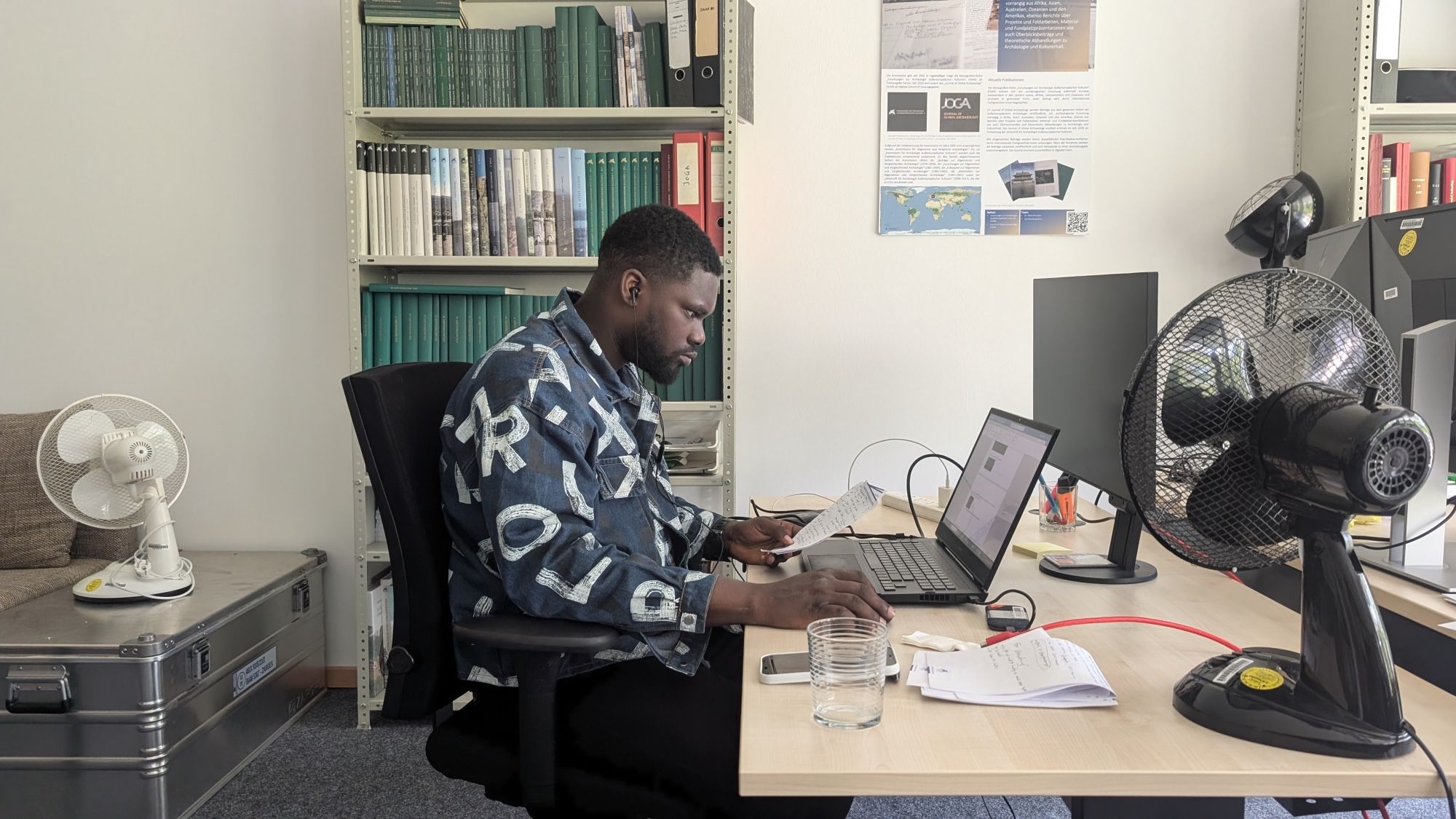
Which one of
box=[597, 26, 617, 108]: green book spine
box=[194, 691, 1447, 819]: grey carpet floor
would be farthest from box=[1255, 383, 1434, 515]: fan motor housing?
box=[597, 26, 617, 108]: green book spine

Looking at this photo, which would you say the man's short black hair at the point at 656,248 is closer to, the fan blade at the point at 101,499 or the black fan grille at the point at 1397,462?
the black fan grille at the point at 1397,462

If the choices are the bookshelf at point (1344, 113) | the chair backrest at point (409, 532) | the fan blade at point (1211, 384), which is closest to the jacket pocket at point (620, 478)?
the chair backrest at point (409, 532)

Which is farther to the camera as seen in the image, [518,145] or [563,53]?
[518,145]

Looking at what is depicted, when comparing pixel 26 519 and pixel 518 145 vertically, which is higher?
pixel 518 145

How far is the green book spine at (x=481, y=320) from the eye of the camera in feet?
8.06

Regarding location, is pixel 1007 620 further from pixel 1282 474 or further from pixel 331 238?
pixel 331 238

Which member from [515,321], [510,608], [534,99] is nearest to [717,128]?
[534,99]

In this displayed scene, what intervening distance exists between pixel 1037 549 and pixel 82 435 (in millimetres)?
1989

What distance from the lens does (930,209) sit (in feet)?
8.57

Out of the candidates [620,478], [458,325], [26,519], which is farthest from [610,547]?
[26,519]

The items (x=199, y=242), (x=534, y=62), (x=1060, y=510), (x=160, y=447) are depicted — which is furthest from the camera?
(x=199, y=242)

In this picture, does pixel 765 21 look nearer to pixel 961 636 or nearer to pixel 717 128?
pixel 717 128

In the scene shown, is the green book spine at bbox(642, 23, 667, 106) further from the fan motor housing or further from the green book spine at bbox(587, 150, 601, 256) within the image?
the fan motor housing

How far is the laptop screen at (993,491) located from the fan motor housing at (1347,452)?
1.49 feet
